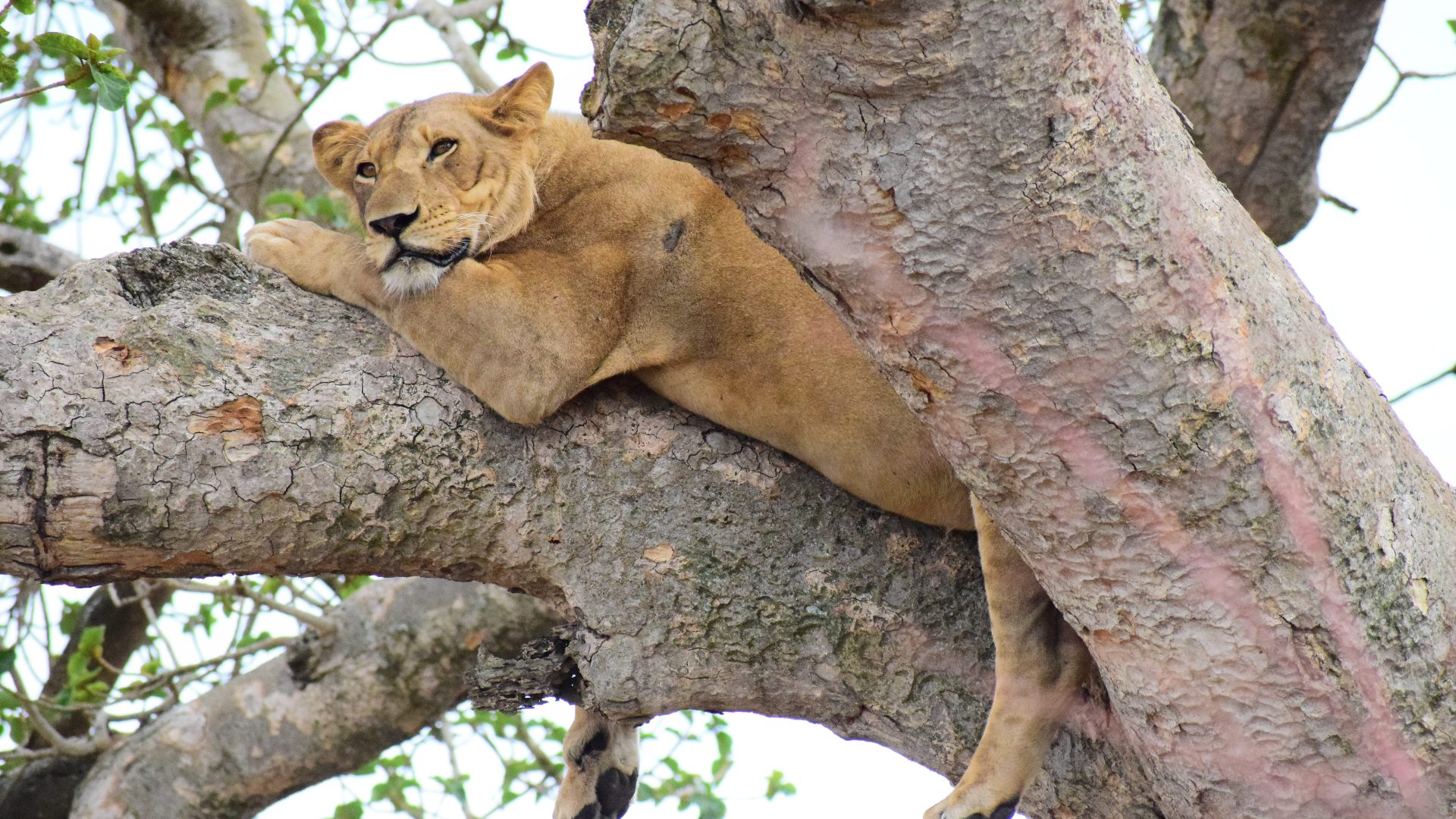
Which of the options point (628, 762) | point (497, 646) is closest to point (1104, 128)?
point (628, 762)

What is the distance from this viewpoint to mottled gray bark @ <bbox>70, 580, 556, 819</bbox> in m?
3.95

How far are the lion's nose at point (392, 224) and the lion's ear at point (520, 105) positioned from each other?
1.38 feet

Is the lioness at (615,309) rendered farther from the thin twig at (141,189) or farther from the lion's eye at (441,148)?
the thin twig at (141,189)

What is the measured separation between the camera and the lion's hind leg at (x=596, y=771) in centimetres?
336

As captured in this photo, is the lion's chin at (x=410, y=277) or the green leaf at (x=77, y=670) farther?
the green leaf at (x=77, y=670)

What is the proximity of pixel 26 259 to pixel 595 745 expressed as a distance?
6.96 ft

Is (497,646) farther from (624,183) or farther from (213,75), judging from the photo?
(213,75)

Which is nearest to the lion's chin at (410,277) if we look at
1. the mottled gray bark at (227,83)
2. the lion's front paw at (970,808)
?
the lion's front paw at (970,808)

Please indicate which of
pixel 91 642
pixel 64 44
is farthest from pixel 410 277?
pixel 91 642

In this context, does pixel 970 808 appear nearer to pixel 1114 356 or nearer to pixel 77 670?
pixel 1114 356

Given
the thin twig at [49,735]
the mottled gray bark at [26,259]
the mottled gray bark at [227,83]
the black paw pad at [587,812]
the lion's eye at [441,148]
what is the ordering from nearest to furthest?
the lion's eye at [441,148] < the black paw pad at [587,812] < the mottled gray bark at [26,259] < the thin twig at [49,735] < the mottled gray bark at [227,83]

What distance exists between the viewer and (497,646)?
4.27 meters

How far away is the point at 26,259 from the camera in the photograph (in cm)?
375

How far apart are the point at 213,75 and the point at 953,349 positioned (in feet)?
14.1
